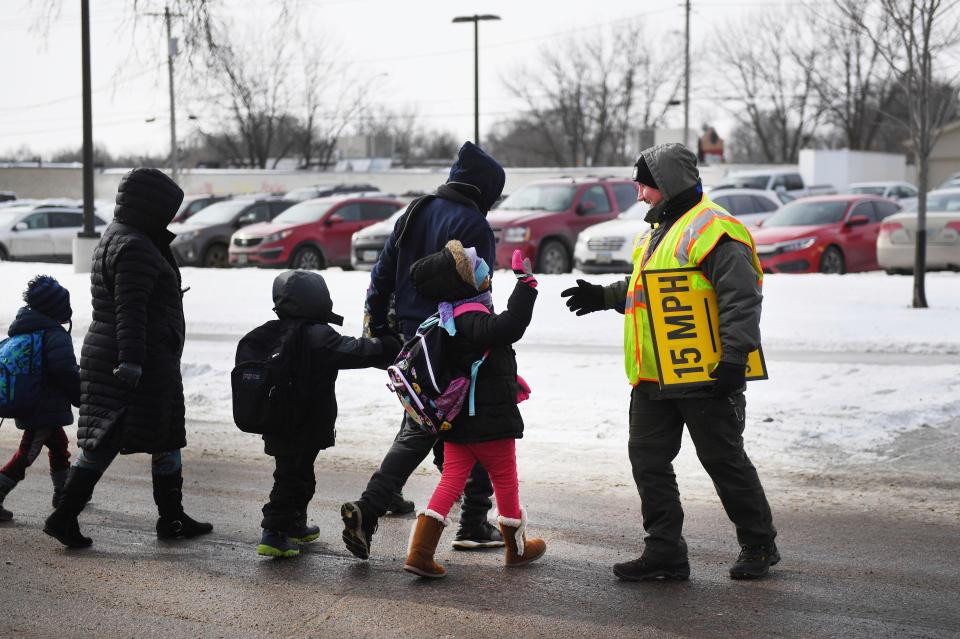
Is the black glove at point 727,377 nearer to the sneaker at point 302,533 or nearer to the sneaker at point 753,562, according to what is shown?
the sneaker at point 753,562

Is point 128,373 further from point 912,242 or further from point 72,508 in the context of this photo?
point 912,242

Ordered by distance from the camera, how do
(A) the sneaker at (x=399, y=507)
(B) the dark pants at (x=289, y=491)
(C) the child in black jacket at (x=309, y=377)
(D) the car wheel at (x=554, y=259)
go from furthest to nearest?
(D) the car wheel at (x=554, y=259)
(A) the sneaker at (x=399, y=507)
(B) the dark pants at (x=289, y=491)
(C) the child in black jacket at (x=309, y=377)

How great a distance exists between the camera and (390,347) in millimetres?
5473

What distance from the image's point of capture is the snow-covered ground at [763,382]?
25.4 ft

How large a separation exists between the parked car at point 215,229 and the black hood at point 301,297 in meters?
20.4

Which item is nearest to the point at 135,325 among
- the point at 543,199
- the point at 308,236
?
the point at 543,199

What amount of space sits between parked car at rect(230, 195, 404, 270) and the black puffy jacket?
16267 mm

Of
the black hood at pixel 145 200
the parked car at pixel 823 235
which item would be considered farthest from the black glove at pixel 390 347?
the parked car at pixel 823 235

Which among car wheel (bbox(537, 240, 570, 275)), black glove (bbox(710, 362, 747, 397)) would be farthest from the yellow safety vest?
car wheel (bbox(537, 240, 570, 275))

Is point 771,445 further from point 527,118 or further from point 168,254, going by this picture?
point 527,118

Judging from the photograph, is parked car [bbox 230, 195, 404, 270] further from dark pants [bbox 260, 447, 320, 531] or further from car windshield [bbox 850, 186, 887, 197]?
car windshield [bbox 850, 186, 887, 197]

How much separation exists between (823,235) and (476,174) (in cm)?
1446

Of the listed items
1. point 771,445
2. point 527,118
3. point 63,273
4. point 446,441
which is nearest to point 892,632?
point 446,441

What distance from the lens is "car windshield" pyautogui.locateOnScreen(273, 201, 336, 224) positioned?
926 inches
